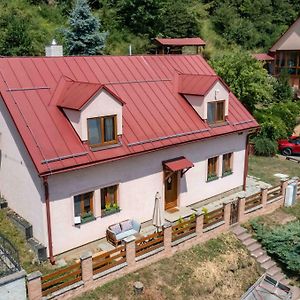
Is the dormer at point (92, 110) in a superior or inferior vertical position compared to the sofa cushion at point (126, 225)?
superior

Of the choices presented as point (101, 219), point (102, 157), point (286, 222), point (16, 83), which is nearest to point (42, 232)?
point (101, 219)

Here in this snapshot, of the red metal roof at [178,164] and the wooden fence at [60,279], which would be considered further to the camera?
the red metal roof at [178,164]

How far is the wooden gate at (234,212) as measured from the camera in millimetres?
18359

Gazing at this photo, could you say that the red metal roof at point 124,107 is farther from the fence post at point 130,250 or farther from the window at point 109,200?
the fence post at point 130,250

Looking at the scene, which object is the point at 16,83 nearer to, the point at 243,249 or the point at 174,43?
the point at 243,249

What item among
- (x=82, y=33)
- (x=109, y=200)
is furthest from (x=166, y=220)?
(x=82, y=33)

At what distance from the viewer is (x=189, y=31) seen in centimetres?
5419

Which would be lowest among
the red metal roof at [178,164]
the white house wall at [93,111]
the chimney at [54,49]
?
the red metal roof at [178,164]

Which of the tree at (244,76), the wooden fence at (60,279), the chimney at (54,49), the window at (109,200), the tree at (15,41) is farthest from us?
the tree at (15,41)

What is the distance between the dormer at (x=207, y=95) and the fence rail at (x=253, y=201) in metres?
3.96

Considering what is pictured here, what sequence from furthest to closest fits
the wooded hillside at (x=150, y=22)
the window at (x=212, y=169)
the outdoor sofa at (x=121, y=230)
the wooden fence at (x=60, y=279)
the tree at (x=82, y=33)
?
the wooded hillside at (x=150, y=22) → the tree at (x=82, y=33) → the window at (x=212, y=169) → the outdoor sofa at (x=121, y=230) → the wooden fence at (x=60, y=279)

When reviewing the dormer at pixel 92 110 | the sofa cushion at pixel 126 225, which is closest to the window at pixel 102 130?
the dormer at pixel 92 110

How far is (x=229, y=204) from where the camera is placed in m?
18.0

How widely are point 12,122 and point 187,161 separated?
764 centimetres
